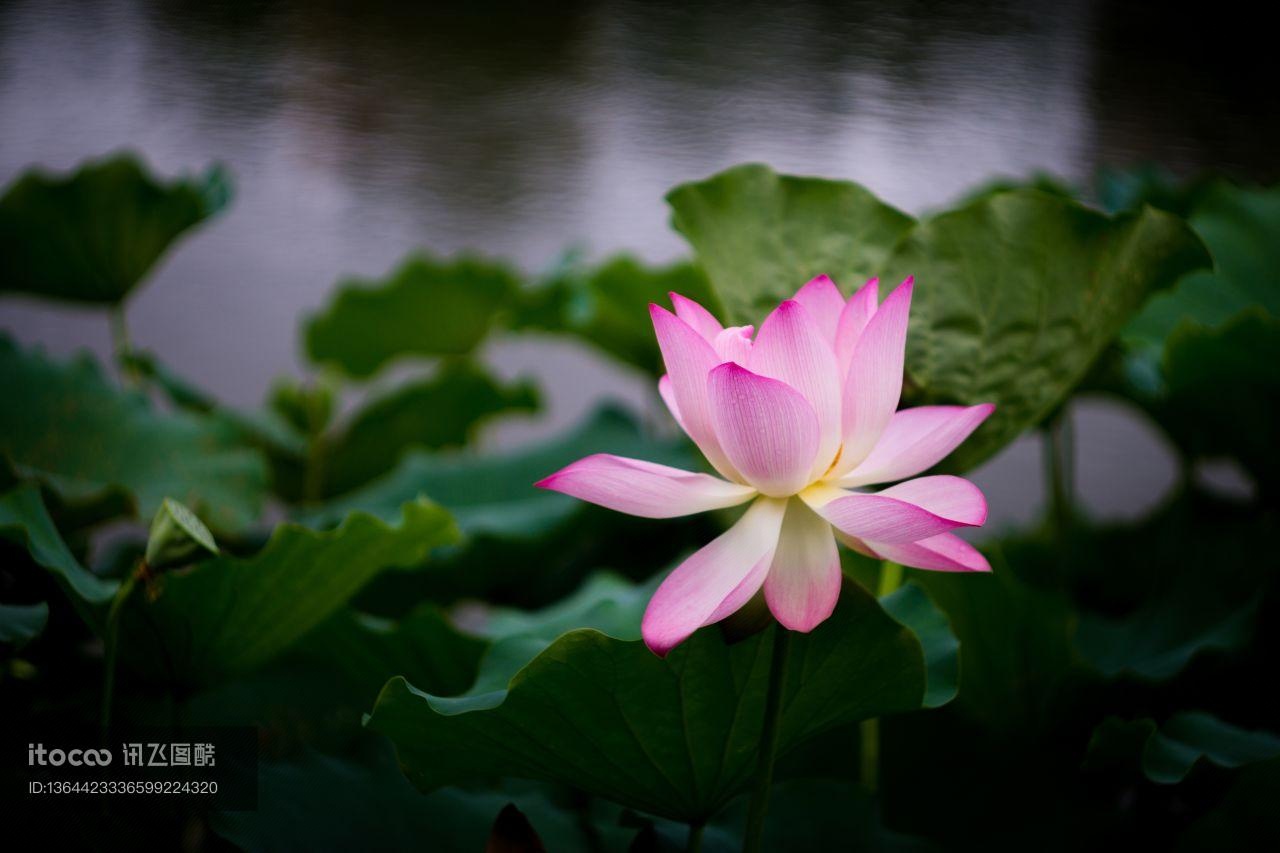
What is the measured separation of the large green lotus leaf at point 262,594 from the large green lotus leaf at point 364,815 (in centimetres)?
6

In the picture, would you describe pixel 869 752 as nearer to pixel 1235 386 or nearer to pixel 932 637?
pixel 932 637

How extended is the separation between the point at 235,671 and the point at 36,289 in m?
0.61

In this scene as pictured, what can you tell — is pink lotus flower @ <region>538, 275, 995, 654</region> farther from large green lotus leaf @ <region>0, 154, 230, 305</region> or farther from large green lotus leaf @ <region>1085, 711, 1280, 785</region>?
large green lotus leaf @ <region>0, 154, 230, 305</region>

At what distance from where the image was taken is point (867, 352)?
0.30m

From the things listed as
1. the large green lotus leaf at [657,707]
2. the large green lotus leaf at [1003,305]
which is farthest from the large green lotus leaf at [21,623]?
the large green lotus leaf at [1003,305]

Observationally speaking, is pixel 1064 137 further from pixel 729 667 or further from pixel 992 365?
pixel 729 667

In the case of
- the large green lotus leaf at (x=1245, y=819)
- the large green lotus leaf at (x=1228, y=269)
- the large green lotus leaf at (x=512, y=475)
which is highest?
the large green lotus leaf at (x=1228, y=269)

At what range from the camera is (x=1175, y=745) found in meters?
0.45

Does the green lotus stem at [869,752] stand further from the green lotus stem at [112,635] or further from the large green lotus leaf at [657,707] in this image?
the green lotus stem at [112,635]

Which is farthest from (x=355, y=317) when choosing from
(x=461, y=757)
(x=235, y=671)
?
(x=461, y=757)

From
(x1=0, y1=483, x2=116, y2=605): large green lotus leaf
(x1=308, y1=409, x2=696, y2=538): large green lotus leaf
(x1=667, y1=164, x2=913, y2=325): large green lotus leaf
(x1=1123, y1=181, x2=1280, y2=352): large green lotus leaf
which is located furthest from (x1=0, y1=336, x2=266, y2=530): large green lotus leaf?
(x1=1123, y1=181, x2=1280, y2=352): large green lotus leaf

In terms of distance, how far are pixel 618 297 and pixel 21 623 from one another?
553 millimetres

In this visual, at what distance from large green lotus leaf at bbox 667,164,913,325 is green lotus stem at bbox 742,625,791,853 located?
0.21m

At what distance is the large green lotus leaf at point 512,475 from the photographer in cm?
75
